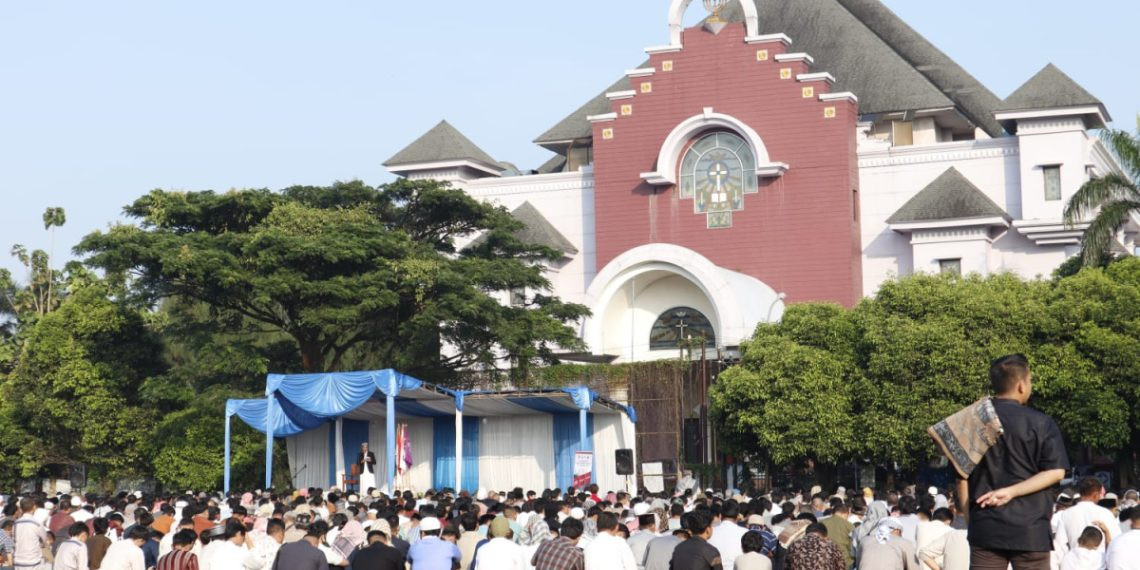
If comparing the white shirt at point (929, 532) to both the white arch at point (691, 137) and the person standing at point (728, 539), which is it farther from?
the white arch at point (691, 137)

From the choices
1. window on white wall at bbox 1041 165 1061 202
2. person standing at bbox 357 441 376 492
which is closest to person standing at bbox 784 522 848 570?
person standing at bbox 357 441 376 492

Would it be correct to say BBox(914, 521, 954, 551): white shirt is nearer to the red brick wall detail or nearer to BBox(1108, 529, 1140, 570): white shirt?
BBox(1108, 529, 1140, 570): white shirt

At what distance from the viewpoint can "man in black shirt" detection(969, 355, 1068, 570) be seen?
730cm

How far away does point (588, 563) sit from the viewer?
509 inches

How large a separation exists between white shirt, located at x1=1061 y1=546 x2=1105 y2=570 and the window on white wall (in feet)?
121

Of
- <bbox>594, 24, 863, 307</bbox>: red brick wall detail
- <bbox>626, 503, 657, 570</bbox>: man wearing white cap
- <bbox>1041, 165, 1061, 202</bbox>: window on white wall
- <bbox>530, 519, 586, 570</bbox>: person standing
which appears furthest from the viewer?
<bbox>594, 24, 863, 307</bbox>: red brick wall detail

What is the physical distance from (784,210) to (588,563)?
37.5 meters

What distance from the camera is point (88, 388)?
45875 mm

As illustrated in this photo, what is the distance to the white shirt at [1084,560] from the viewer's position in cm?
1272

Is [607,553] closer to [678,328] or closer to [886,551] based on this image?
[886,551]

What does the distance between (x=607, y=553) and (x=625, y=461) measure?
24.8 meters

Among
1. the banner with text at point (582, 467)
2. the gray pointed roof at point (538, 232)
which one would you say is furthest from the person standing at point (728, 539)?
the gray pointed roof at point (538, 232)

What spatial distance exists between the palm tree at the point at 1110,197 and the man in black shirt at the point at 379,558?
2629 cm

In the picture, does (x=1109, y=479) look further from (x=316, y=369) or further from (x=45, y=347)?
(x=45, y=347)
